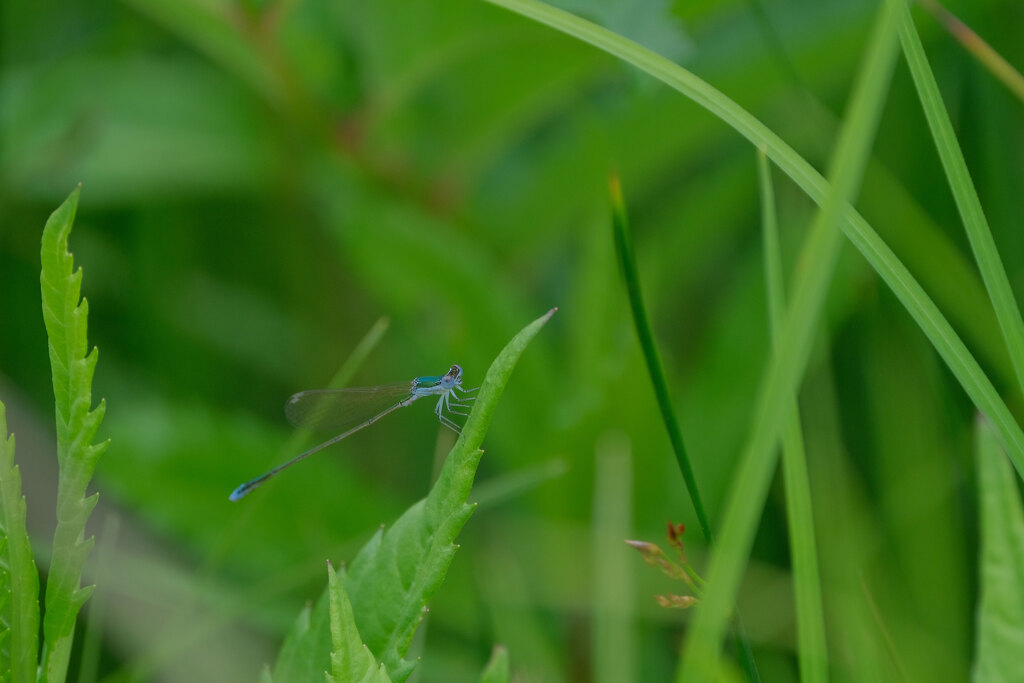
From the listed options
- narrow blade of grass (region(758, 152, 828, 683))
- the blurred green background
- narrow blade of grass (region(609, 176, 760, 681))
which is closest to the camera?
narrow blade of grass (region(758, 152, 828, 683))

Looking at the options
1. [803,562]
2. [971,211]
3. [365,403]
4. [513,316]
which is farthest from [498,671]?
[513,316]

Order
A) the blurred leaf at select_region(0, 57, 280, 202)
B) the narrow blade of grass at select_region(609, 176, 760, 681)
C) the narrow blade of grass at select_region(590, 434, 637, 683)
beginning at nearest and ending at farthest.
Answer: the narrow blade of grass at select_region(609, 176, 760, 681) < the narrow blade of grass at select_region(590, 434, 637, 683) < the blurred leaf at select_region(0, 57, 280, 202)

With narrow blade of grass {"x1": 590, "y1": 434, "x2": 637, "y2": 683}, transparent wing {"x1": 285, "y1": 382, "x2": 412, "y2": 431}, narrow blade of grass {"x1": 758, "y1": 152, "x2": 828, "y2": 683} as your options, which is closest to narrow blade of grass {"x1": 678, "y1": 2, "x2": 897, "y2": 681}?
narrow blade of grass {"x1": 758, "y1": 152, "x2": 828, "y2": 683}

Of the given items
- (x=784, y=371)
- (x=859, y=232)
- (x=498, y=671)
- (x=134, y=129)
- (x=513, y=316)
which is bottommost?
(x=498, y=671)

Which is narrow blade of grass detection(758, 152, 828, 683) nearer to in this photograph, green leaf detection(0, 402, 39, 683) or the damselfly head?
green leaf detection(0, 402, 39, 683)

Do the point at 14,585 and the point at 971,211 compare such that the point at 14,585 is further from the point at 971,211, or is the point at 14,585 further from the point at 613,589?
the point at 971,211

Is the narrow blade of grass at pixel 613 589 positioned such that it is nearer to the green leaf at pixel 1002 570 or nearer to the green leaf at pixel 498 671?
the green leaf at pixel 498 671
